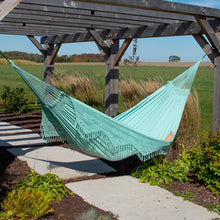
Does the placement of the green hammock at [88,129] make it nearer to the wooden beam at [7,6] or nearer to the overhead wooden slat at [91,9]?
the wooden beam at [7,6]

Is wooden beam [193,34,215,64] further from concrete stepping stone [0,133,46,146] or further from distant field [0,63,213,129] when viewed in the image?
concrete stepping stone [0,133,46,146]

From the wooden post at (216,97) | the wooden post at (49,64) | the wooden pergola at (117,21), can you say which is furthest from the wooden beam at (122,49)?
the wooden post at (49,64)

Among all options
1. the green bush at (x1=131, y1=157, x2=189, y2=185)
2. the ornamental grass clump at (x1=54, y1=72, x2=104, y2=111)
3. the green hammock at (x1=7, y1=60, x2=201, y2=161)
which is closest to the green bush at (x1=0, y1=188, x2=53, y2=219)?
the green hammock at (x1=7, y1=60, x2=201, y2=161)

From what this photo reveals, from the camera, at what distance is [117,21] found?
3.84m

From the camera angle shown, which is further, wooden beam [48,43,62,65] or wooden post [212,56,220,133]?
wooden beam [48,43,62,65]

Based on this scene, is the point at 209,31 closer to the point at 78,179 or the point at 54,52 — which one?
the point at 78,179

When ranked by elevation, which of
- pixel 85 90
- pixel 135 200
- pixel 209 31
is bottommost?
pixel 135 200

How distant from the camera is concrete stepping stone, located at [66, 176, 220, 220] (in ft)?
6.65

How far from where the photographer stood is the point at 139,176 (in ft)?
8.95

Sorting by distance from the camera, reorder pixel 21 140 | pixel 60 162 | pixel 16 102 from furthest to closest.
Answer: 1. pixel 16 102
2. pixel 21 140
3. pixel 60 162

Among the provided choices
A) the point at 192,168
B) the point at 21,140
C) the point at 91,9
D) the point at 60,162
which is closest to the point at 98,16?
the point at 91,9

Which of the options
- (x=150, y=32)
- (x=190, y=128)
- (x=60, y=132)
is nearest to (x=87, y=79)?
(x=150, y=32)

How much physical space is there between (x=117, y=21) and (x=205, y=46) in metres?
1.20

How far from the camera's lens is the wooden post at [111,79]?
15.0ft
